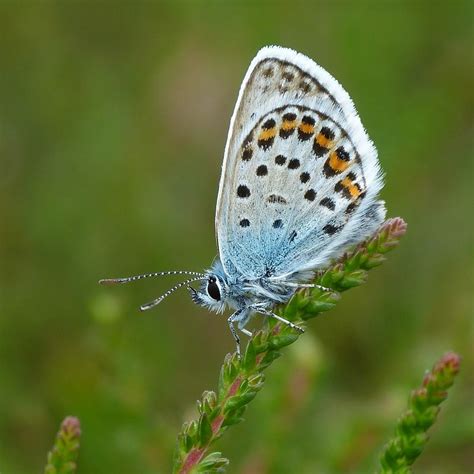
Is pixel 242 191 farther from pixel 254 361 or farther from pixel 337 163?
pixel 254 361

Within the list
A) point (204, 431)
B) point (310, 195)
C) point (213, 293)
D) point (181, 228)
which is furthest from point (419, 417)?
point (181, 228)

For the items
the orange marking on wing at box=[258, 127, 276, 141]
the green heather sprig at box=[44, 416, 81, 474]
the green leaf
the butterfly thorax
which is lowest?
the green leaf

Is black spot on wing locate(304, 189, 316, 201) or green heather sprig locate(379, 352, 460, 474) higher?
black spot on wing locate(304, 189, 316, 201)

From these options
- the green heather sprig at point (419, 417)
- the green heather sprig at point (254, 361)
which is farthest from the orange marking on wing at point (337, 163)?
the green heather sprig at point (419, 417)

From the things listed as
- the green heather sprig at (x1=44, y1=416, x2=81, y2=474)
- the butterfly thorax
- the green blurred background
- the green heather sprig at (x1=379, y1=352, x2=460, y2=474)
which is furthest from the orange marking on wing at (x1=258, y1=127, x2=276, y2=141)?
the green heather sprig at (x1=44, y1=416, x2=81, y2=474)

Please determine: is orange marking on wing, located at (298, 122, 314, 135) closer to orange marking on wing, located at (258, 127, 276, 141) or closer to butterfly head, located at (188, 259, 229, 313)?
orange marking on wing, located at (258, 127, 276, 141)

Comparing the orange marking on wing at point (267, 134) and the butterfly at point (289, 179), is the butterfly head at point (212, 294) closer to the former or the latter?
the butterfly at point (289, 179)
